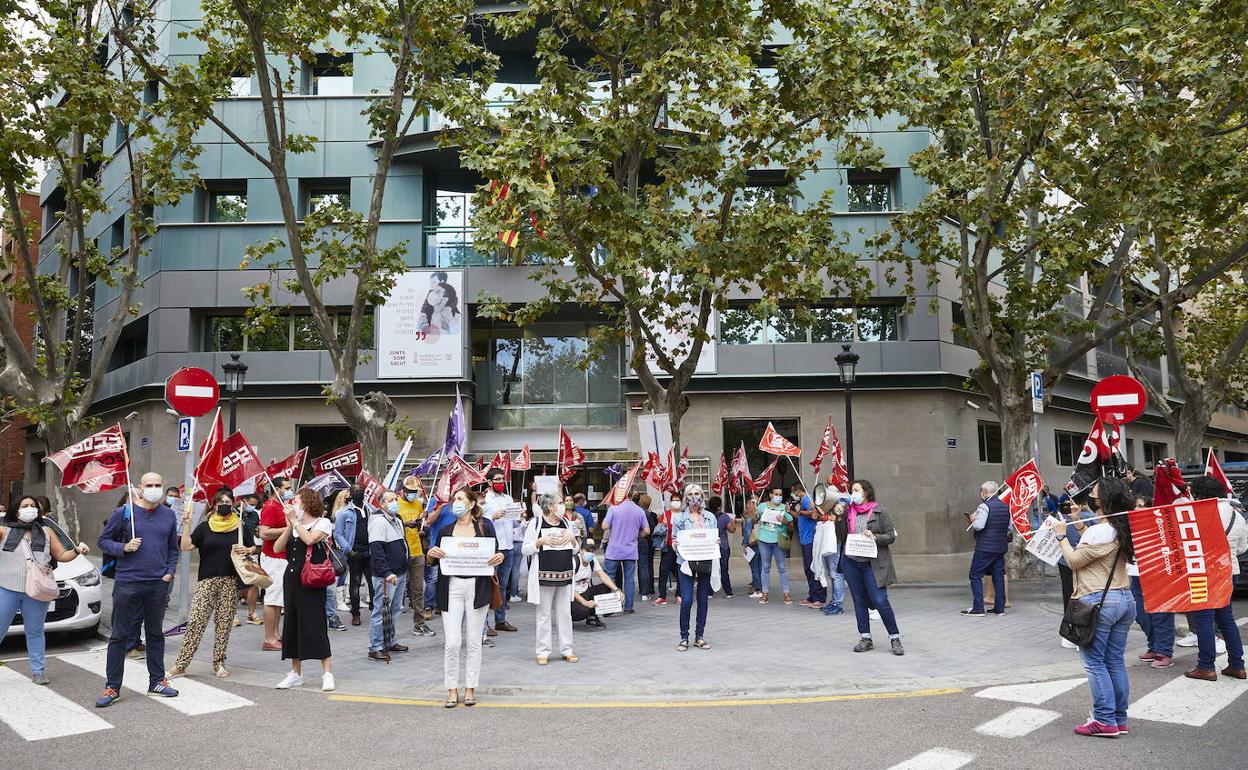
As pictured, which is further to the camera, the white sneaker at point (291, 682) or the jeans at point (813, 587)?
the jeans at point (813, 587)

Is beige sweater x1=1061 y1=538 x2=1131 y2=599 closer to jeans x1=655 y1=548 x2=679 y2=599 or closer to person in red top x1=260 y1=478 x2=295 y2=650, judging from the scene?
person in red top x1=260 y1=478 x2=295 y2=650

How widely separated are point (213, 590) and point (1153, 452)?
33.3 meters

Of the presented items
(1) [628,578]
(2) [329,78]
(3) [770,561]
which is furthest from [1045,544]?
(2) [329,78]

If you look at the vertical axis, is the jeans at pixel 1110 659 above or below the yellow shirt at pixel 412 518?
below

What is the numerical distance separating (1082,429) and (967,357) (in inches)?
246

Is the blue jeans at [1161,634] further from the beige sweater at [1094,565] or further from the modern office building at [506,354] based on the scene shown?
the modern office building at [506,354]

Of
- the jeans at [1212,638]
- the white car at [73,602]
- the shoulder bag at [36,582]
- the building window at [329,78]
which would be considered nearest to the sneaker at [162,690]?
the shoulder bag at [36,582]

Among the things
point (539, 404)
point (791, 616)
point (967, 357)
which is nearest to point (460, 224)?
point (539, 404)

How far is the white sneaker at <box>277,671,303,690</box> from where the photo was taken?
27.6 ft

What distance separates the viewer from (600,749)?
632 centimetres

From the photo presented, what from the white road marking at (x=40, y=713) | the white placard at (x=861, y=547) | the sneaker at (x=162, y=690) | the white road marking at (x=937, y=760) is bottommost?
the white road marking at (x=40, y=713)

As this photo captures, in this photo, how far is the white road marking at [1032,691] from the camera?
7.66m

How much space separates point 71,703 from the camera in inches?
308

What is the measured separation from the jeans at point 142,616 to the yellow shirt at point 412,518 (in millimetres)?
3487
